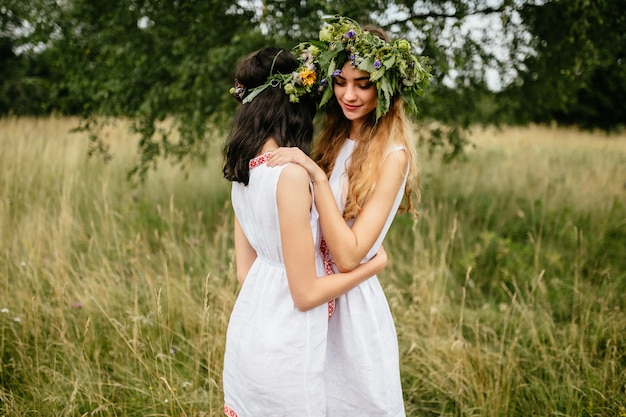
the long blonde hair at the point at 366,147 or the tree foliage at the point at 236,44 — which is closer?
the long blonde hair at the point at 366,147

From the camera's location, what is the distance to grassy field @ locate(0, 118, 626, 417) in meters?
2.59

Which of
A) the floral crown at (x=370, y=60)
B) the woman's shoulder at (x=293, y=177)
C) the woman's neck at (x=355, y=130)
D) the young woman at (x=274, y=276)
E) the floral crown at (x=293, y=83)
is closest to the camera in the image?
the woman's shoulder at (x=293, y=177)

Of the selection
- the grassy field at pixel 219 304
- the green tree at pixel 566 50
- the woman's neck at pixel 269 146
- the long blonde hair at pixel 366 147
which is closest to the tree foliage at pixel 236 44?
the green tree at pixel 566 50

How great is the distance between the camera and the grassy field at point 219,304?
259 centimetres

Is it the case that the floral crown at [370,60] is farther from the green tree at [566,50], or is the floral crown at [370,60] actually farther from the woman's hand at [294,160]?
Answer: the green tree at [566,50]

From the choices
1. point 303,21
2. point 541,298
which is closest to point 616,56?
point 541,298

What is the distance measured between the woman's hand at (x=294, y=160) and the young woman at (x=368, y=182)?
15 cm

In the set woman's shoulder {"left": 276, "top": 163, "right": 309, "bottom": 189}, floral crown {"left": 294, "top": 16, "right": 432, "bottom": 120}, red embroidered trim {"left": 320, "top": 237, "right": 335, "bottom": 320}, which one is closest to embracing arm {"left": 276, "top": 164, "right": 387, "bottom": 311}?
woman's shoulder {"left": 276, "top": 163, "right": 309, "bottom": 189}

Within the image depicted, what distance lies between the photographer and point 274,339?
1.59 metres

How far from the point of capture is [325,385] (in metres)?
1.79

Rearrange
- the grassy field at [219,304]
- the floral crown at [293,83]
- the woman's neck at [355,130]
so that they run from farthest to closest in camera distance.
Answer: the grassy field at [219,304]
the woman's neck at [355,130]
the floral crown at [293,83]

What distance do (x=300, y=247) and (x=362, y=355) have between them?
0.53 meters

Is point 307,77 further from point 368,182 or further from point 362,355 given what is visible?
point 362,355

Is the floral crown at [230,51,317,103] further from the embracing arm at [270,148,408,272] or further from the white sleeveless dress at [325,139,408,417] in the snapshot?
the white sleeveless dress at [325,139,408,417]
